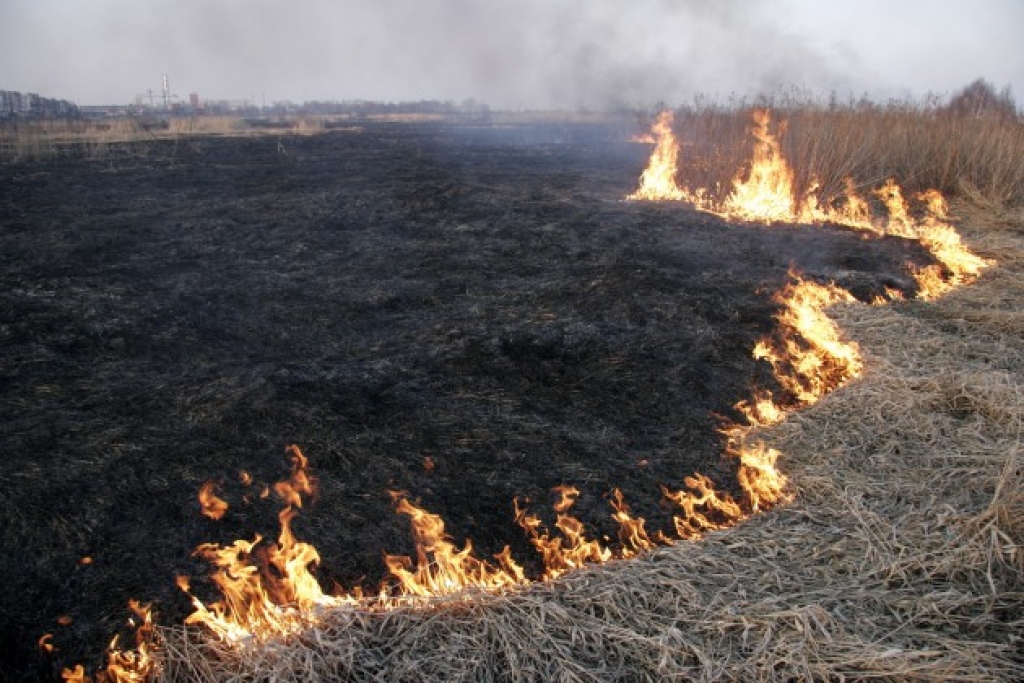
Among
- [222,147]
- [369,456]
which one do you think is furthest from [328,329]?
[222,147]

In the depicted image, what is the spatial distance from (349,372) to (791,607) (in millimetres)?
2984

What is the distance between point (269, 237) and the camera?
8008mm

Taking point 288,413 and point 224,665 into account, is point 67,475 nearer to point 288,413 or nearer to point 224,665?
point 288,413

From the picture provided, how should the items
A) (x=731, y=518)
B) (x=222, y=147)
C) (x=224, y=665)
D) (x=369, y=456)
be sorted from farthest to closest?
1. (x=222, y=147)
2. (x=369, y=456)
3. (x=731, y=518)
4. (x=224, y=665)

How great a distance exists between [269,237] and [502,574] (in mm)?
6541

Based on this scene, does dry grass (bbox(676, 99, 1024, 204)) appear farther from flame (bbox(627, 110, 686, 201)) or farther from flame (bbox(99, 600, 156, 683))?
flame (bbox(99, 600, 156, 683))

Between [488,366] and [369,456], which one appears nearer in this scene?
[369,456]

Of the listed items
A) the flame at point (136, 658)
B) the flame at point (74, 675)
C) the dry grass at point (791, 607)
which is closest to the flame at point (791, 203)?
the dry grass at point (791, 607)

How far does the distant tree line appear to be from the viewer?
33.3 metres

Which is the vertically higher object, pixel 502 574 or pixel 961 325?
pixel 961 325

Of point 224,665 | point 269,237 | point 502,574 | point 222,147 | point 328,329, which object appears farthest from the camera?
point 222,147

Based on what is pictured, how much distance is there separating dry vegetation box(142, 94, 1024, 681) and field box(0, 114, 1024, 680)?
13 millimetres

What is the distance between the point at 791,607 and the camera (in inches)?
92.7

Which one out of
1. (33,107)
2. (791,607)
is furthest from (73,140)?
(791,607)
